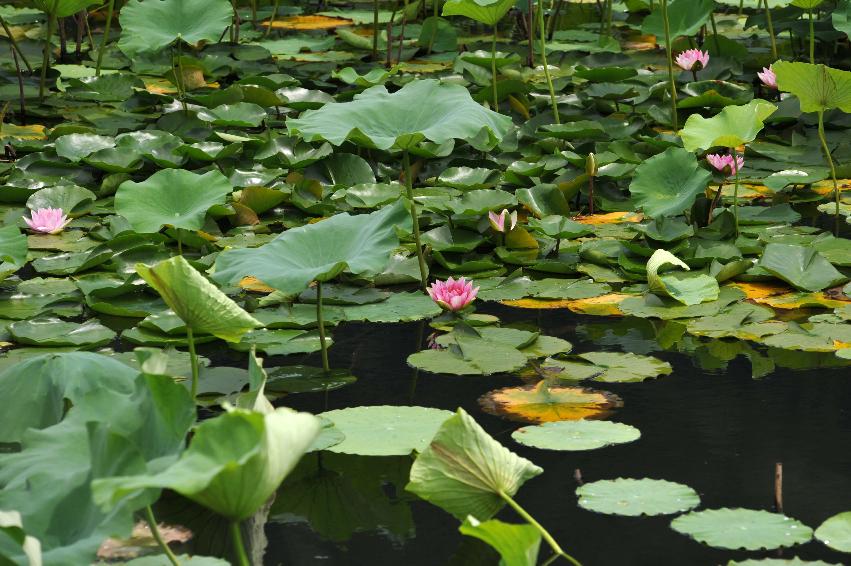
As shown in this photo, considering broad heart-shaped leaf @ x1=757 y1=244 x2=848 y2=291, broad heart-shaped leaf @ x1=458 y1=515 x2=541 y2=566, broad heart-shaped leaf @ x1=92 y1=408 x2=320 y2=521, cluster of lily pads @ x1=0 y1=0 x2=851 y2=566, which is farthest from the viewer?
broad heart-shaped leaf @ x1=757 y1=244 x2=848 y2=291

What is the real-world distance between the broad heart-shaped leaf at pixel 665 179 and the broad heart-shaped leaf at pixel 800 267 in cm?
33

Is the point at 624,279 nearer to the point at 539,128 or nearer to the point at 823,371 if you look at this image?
the point at 823,371

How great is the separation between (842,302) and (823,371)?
43 cm

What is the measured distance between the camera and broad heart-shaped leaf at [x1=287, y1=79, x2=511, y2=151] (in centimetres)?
268

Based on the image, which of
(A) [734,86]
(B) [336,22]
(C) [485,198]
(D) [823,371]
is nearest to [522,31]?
(B) [336,22]

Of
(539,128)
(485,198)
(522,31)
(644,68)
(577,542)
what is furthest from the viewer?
(522,31)

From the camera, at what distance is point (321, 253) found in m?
2.32

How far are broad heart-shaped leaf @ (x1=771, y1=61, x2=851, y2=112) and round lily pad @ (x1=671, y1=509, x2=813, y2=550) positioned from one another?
162cm

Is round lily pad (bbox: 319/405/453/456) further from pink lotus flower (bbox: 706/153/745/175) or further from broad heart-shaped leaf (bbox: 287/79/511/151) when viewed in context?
pink lotus flower (bbox: 706/153/745/175)

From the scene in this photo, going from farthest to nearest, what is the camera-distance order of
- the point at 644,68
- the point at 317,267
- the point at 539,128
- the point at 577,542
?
the point at 644,68 < the point at 539,128 < the point at 317,267 < the point at 577,542

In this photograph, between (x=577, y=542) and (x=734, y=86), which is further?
(x=734, y=86)

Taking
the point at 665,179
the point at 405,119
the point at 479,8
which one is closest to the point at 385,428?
the point at 405,119

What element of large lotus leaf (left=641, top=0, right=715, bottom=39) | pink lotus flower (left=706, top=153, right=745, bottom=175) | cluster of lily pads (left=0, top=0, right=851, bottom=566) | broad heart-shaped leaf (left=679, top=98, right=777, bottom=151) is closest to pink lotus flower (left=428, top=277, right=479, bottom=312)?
cluster of lily pads (left=0, top=0, right=851, bottom=566)

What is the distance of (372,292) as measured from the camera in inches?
113
